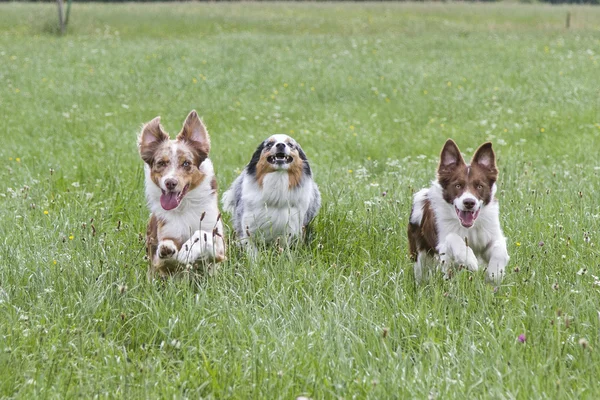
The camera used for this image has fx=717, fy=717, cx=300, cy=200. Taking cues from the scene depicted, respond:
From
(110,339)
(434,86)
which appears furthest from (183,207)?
(434,86)

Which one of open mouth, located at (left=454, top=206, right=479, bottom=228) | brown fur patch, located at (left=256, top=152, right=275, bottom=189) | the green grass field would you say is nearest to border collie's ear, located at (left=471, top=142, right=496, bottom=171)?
open mouth, located at (left=454, top=206, right=479, bottom=228)

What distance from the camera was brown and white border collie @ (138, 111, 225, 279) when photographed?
15.2 feet

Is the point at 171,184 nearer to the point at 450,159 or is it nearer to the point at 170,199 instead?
the point at 170,199

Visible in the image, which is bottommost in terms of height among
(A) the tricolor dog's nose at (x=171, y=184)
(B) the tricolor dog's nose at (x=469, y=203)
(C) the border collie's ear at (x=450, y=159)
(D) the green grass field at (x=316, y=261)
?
(D) the green grass field at (x=316, y=261)

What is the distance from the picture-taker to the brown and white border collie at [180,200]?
4637 millimetres

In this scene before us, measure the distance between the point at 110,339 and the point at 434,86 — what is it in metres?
13.2

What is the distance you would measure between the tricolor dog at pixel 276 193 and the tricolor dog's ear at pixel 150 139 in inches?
37.5

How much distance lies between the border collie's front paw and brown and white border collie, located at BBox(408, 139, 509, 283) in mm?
1646

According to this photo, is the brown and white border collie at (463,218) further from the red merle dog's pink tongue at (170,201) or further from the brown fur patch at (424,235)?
the red merle dog's pink tongue at (170,201)

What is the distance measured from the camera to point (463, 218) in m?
4.59

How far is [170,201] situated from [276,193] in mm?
1126

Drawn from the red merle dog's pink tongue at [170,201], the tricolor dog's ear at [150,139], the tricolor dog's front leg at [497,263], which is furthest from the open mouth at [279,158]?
the tricolor dog's front leg at [497,263]

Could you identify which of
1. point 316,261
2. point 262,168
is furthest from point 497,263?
A: point 262,168

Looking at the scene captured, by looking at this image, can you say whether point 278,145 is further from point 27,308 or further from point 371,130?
point 371,130
